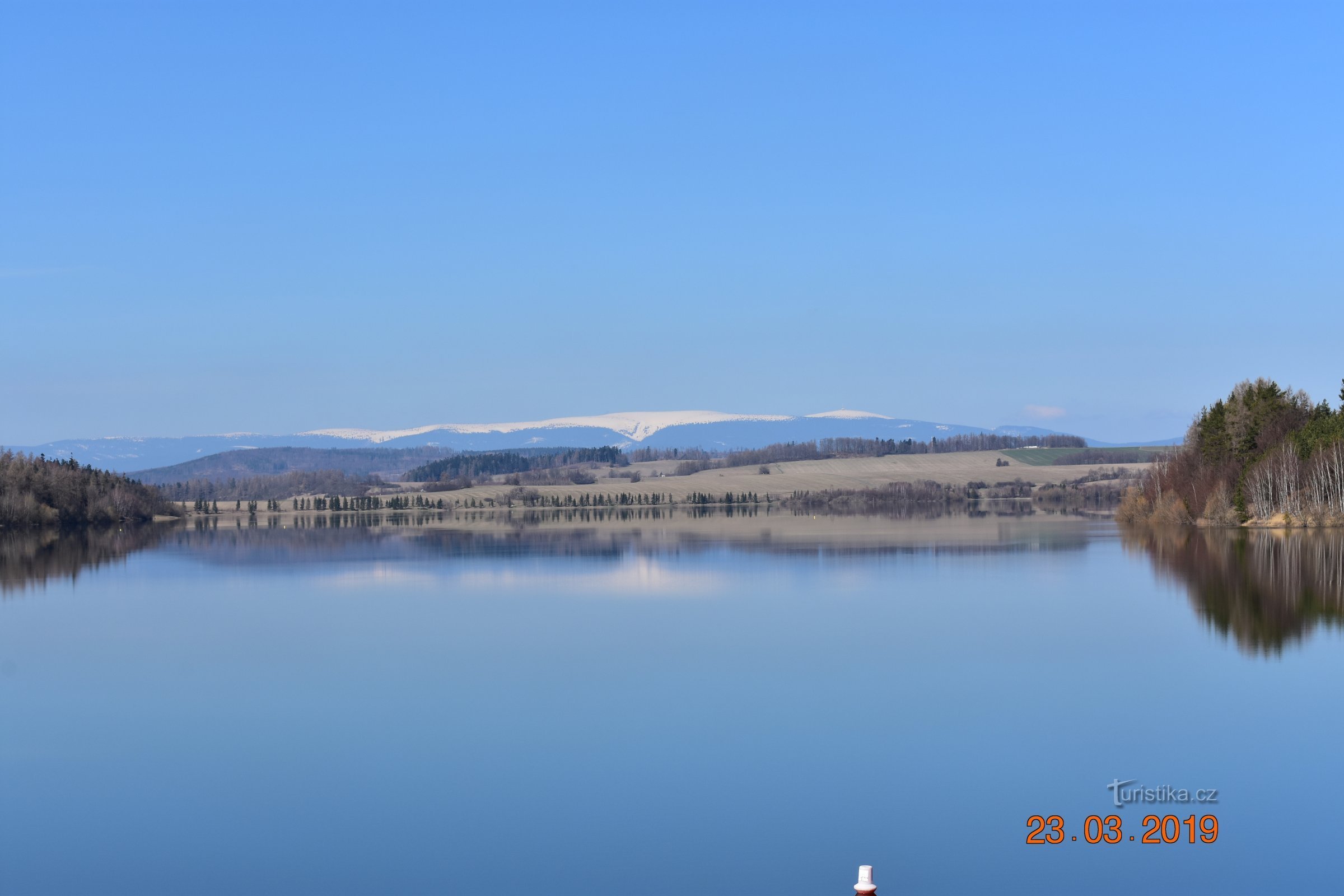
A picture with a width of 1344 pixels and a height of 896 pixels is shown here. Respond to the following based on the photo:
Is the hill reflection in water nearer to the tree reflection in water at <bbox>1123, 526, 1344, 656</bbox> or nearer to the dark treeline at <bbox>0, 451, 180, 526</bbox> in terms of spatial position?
the dark treeline at <bbox>0, 451, 180, 526</bbox>

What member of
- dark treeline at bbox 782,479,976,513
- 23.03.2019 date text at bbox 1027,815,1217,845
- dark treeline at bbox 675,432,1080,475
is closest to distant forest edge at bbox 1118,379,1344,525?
23.03.2019 date text at bbox 1027,815,1217,845

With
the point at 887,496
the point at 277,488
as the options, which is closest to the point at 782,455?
the point at 887,496

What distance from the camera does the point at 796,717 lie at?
14.8 meters

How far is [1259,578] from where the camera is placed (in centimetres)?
2900

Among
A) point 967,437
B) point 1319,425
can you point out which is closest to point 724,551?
point 1319,425

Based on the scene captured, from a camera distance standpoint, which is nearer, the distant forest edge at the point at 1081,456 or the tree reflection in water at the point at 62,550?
the tree reflection in water at the point at 62,550

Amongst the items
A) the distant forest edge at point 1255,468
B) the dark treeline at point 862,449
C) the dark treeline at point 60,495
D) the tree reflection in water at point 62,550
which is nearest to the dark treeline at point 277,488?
the dark treeline at point 862,449

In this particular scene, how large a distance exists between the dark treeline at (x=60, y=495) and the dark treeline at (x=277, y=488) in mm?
66430

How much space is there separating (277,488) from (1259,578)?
520 feet

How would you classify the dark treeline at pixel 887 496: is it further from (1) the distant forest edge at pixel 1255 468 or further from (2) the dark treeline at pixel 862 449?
(1) the distant forest edge at pixel 1255 468

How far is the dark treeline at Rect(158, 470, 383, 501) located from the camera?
16162cm

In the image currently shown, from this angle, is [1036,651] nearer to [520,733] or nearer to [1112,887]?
[520,733]

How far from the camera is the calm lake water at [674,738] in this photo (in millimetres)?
9867

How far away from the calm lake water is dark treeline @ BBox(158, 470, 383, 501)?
13463 centimetres
